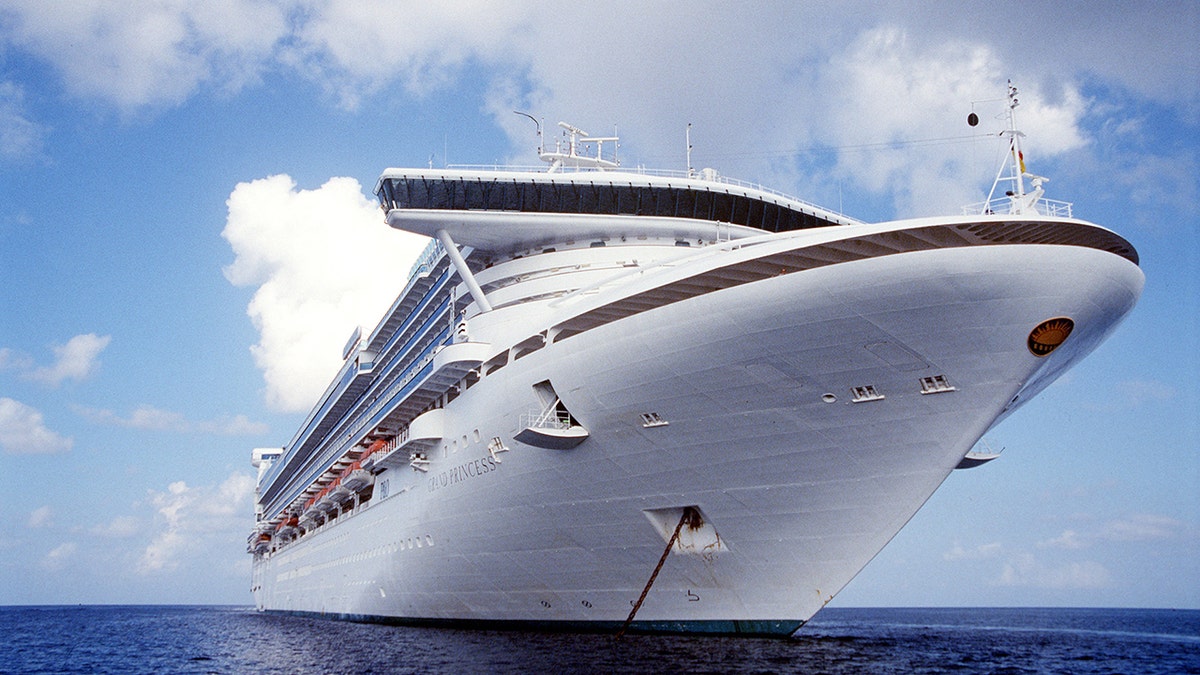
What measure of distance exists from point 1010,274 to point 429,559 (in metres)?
16.7

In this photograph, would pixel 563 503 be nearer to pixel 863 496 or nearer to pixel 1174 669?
pixel 863 496

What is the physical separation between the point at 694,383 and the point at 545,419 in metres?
3.66

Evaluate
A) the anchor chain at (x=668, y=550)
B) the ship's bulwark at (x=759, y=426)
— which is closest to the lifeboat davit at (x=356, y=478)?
the ship's bulwark at (x=759, y=426)

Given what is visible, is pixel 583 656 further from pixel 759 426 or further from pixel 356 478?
pixel 356 478

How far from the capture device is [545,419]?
18.2 meters

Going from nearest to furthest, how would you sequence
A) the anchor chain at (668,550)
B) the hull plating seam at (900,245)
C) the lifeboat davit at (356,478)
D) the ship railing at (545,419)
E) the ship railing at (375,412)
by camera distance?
the hull plating seam at (900,245) → the anchor chain at (668,550) → the ship railing at (545,419) → the ship railing at (375,412) → the lifeboat davit at (356,478)

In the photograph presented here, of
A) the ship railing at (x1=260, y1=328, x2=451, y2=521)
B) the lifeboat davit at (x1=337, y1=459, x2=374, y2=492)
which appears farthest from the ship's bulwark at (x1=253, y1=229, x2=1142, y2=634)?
the lifeboat davit at (x1=337, y1=459, x2=374, y2=492)

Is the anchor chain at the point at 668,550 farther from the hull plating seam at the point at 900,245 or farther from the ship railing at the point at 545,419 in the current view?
the hull plating seam at the point at 900,245

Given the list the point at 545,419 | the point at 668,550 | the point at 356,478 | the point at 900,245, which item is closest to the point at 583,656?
the point at 668,550

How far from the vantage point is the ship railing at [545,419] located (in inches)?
718

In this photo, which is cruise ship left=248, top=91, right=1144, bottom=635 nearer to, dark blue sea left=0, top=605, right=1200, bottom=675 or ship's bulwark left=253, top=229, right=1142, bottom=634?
ship's bulwark left=253, top=229, right=1142, bottom=634

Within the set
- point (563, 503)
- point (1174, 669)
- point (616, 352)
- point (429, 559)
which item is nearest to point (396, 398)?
point (429, 559)

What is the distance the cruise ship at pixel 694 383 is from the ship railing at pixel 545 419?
0.07 meters

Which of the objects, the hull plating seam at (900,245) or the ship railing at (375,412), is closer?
the hull plating seam at (900,245)
